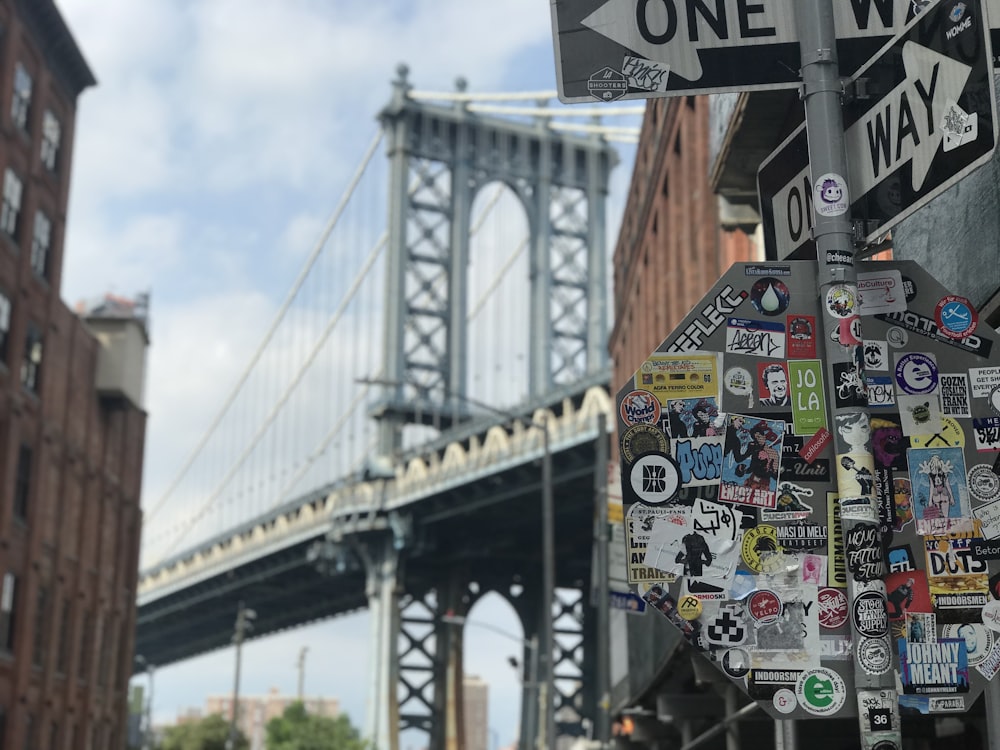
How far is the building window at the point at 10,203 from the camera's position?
40594 mm

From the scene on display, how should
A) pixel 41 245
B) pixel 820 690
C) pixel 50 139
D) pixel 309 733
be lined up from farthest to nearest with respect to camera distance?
pixel 309 733 < pixel 50 139 < pixel 41 245 < pixel 820 690

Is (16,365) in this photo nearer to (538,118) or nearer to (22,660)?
(22,660)

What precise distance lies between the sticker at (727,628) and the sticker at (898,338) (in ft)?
4.19

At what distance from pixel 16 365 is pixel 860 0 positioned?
37.1 m

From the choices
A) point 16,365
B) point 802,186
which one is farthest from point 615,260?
point 802,186

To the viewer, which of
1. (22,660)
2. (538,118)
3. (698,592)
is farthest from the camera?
(538,118)

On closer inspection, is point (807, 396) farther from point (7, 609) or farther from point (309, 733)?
point (309, 733)

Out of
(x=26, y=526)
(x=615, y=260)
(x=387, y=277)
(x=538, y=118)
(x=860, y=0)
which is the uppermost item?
(x=538, y=118)

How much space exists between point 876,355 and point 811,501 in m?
0.69

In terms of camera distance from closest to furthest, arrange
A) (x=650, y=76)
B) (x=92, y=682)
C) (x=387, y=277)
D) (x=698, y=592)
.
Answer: (x=698, y=592), (x=650, y=76), (x=92, y=682), (x=387, y=277)

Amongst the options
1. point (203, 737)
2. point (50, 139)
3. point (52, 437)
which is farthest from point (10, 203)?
point (203, 737)

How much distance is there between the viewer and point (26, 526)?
41375 millimetres

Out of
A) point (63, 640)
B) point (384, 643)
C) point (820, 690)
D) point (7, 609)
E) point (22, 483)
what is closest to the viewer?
point (820, 690)

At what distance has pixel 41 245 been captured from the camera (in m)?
44.3
